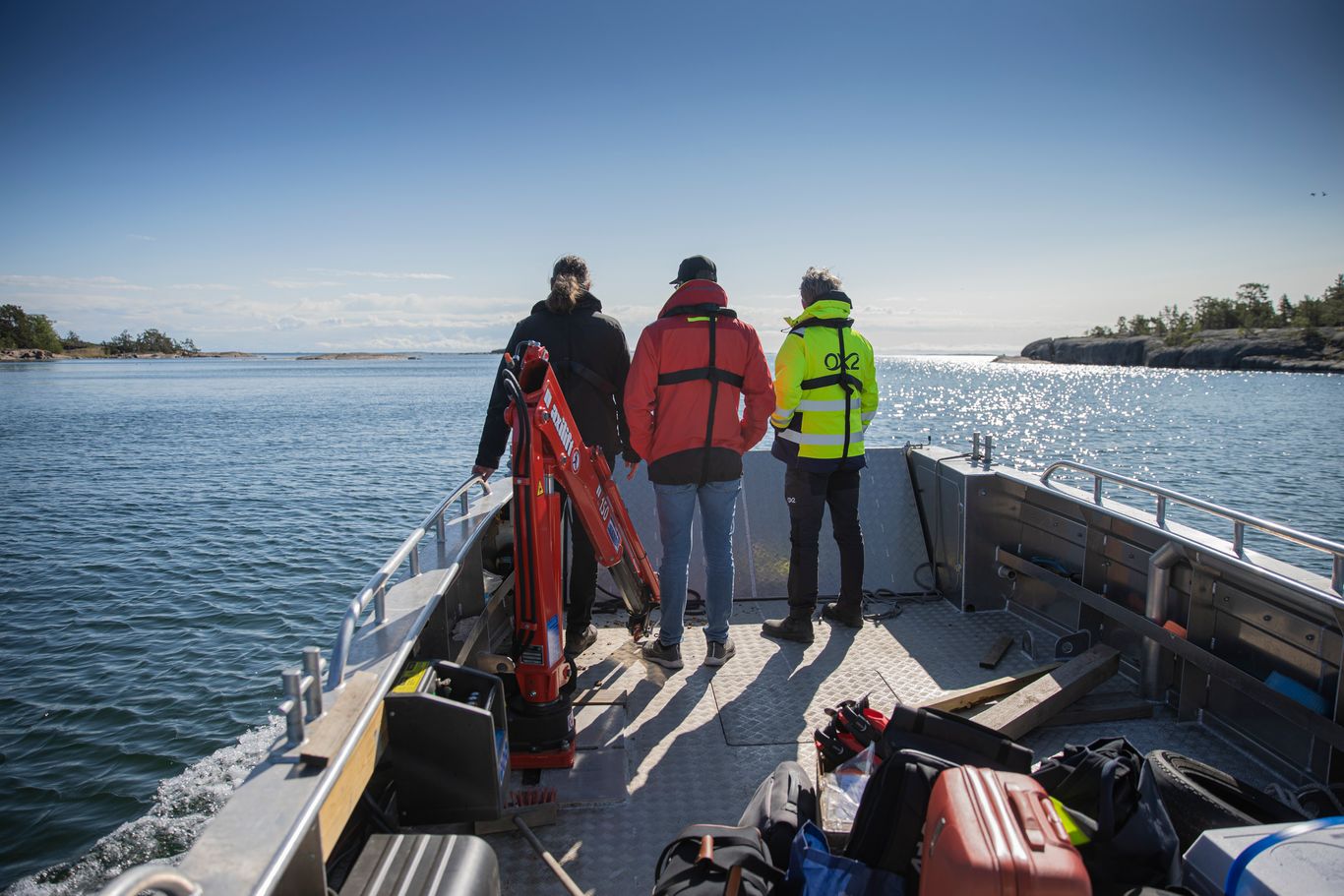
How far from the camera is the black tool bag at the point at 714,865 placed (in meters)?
1.97

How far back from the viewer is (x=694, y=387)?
148 inches

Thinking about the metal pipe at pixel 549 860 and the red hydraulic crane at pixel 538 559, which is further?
the red hydraulic crane at pixel 538 559

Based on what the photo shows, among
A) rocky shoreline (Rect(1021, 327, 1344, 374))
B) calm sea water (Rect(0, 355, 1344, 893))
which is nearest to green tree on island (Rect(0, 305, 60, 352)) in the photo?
calm sea water (Rect(0, 355, 1344, 893))

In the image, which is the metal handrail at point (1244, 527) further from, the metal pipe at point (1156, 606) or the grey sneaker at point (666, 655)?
the grey sneaker at point (666, 655)

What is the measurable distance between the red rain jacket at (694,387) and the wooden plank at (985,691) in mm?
1420

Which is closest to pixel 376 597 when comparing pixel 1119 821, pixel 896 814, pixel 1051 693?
pixel 896 814

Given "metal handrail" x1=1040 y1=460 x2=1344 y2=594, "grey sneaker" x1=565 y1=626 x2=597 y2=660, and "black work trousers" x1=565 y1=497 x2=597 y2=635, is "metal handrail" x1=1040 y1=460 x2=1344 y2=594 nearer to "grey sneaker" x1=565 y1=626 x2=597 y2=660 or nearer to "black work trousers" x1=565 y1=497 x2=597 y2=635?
"black work trousers" x1=565 y1=497 x2=597 y2=635

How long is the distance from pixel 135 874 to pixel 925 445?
536cm

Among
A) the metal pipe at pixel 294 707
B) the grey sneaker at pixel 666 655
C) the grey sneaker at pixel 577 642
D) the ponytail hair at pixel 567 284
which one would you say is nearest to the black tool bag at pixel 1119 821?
the metal pipe at pixel 294 707

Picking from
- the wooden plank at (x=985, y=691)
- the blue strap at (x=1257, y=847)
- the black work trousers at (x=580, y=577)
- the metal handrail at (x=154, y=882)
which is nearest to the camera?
the metal handrail at (x=154, y=882)

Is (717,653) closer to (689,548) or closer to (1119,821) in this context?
(689,548)

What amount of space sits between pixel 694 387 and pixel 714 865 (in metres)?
2.21

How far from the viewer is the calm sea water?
5.55 m

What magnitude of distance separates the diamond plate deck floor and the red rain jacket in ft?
3.58
